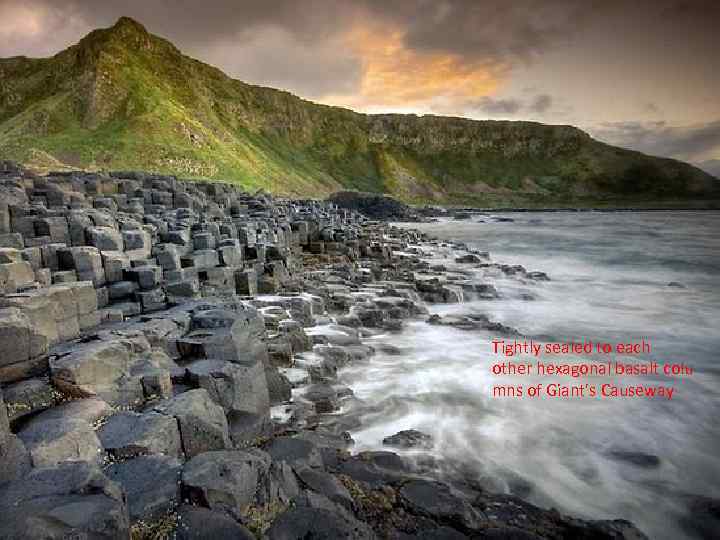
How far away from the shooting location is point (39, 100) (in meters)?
83.6

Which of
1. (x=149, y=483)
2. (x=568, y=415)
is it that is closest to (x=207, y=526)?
(x=149, y=483)

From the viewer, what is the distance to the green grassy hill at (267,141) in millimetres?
68312

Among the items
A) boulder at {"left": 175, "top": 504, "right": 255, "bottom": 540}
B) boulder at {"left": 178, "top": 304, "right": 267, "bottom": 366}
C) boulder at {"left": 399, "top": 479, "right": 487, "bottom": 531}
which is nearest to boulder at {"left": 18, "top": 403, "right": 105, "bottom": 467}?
boulder at {"left": 175, "top": 504, "right": 255, "bottom": 540}

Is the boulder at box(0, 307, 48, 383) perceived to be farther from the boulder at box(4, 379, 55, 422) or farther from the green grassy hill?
the green grassy hill

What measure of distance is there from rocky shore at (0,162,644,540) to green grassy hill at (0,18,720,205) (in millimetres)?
38488

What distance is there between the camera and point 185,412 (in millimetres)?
5418

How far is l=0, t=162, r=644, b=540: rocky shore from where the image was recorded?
157 inches

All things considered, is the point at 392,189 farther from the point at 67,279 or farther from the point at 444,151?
the point at 67,279

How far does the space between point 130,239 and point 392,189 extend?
127932 mm

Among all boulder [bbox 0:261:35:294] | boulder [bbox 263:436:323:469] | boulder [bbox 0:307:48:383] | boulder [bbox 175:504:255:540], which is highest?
boulder [bbox 0:261:35:294]

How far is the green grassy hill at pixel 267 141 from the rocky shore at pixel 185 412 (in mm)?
38488

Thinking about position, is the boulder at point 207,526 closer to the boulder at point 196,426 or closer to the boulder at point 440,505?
the boulder at point 196,426

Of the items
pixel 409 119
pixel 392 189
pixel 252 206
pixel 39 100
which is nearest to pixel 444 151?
pixel 409 119

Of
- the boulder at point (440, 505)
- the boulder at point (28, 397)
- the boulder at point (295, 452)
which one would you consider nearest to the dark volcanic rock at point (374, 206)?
the boulder at point (295, 452)
